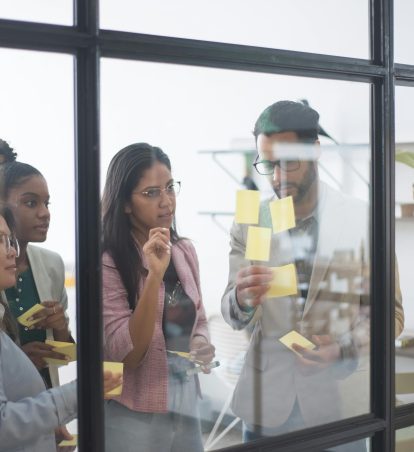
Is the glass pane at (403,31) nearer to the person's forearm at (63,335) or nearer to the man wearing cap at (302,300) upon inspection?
the man wearing cap at (302,300)

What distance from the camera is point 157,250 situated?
1.84 m

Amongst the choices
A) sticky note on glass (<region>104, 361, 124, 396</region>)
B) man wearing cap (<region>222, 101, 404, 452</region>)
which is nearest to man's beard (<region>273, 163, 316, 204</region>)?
man wearing cap (<region>222, 101, 404, 452</region>)

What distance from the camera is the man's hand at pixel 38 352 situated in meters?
1.65

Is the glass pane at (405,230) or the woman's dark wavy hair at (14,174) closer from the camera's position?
the woman's dark wavy hair at (14,174)

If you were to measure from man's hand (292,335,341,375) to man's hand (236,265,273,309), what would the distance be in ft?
0.61

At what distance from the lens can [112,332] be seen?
1.77m

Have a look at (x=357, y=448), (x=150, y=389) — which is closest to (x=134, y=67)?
(x=150, y=389)

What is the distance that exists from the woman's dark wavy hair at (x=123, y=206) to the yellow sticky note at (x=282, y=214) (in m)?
0.37

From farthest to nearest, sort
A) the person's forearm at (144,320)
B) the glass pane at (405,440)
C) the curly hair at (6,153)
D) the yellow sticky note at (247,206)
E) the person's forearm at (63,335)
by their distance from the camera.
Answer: the glass pane at (405,440) < the yellow sticky note at (247,206) < the person's forearm at (144,320) < the person's forearm at (63,335) < the curly hair at (6,153)

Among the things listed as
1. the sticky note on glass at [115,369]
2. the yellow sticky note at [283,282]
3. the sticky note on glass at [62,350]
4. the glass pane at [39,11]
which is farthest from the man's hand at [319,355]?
the glass pane at [39,11]

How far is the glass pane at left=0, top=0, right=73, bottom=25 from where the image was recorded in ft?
5.20

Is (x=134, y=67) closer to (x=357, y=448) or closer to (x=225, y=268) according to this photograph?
(x=225, y=268)

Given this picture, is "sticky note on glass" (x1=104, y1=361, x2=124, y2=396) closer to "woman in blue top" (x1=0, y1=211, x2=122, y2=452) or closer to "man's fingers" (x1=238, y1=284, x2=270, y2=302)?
"woman in blue top" (x1=0, y1=211, x2=122, y2=452)

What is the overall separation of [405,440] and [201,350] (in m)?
0.90
